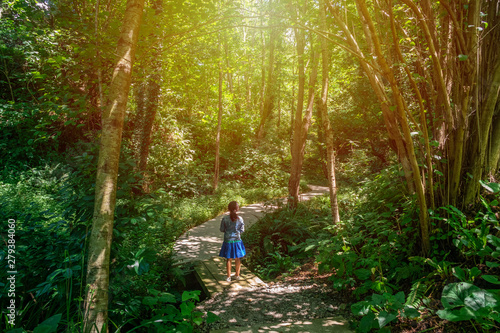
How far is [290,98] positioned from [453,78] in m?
19.2

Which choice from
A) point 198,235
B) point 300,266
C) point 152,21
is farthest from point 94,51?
point 198,235

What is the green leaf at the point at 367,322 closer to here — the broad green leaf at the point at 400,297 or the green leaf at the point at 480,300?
the broad green leaf at the point at 400,297

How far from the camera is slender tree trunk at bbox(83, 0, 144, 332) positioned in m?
2.05

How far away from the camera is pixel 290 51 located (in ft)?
77.9

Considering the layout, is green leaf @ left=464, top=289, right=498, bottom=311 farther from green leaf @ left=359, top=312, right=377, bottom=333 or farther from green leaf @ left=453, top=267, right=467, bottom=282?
→ green leaf @ left=359, top=312, right=377, bottom=333

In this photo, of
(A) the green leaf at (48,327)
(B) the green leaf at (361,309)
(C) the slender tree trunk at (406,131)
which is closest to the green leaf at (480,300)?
(B) the green leaf at (361,309)

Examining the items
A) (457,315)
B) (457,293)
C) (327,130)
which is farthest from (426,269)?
(327,130)

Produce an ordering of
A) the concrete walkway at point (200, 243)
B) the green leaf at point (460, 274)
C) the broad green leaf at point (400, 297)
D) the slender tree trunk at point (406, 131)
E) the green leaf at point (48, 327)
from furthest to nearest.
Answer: the concrete walkway at point (200, 243)
the slender tree trunk at point (406, 131)
the broad green leaf at point (400, 297)
the green leaf at point (460, 274)
the green leaf at point (48, 327)

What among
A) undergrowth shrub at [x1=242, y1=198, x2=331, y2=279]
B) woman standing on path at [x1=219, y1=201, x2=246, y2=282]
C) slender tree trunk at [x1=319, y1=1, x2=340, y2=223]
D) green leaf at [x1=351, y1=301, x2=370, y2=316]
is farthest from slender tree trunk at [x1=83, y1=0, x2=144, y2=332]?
slender tree trunk at [x1=319, y1=1, x2=340, y2=223]

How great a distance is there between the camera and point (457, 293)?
171cm

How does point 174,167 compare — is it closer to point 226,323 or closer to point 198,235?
point 198,235

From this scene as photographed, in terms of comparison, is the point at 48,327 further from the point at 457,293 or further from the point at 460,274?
the point at 460,274

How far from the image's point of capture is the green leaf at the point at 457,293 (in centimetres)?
166

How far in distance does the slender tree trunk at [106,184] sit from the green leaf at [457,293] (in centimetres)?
248
